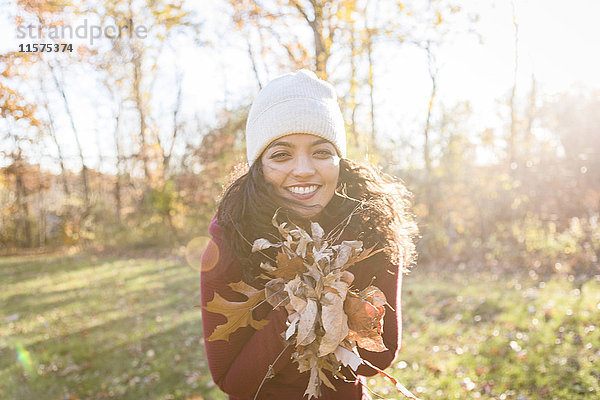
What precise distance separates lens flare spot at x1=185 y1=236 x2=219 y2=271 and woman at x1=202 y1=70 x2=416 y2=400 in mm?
12

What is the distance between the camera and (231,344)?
1.61 m


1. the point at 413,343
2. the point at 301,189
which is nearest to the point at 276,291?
the point at 301,189

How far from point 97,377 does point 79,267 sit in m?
8.44

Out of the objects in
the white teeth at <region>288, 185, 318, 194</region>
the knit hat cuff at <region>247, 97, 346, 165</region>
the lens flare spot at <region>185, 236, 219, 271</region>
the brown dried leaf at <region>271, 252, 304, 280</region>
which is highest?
the knit hat cuff at <region>247, 97, 346, 165</region>

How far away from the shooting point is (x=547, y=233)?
8.95 m

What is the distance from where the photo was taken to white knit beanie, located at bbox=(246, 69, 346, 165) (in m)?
1.77

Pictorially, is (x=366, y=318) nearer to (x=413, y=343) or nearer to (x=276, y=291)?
(x=276, y=291)

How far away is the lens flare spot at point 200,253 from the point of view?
1.67 metres

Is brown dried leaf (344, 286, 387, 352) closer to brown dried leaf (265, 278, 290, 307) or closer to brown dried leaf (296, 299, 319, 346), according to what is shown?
brown dried leaf (296, 299, 319, 346)

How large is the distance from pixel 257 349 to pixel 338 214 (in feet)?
2.40

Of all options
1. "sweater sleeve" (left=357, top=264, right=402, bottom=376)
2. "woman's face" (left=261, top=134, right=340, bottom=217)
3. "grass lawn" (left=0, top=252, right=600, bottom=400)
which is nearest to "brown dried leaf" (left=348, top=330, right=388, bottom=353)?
"sweater sleeve" (left=357, top=264, right=402, bottom=376)

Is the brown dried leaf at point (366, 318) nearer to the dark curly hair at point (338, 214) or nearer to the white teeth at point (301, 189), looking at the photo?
the dark curly hair at point (338, 214)

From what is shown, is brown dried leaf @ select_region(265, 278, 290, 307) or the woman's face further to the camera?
the woman's face

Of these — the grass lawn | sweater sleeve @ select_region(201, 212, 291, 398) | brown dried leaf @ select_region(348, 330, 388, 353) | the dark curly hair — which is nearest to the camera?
brown dried leaf @ select_region(348, 330, 388, 353)
